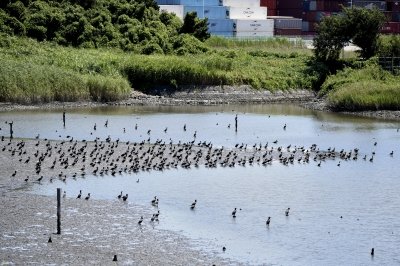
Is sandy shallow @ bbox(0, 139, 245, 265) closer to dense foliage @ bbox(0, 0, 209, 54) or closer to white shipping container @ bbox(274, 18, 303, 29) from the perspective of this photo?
dense foliage @ bbox(0, 0, 209, 54)

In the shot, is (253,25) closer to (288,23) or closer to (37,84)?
(288,23)

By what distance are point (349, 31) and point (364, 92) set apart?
651 inches

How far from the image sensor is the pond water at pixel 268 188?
3556 centimetres

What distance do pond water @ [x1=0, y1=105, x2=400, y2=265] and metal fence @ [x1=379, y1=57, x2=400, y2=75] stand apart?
19.3m

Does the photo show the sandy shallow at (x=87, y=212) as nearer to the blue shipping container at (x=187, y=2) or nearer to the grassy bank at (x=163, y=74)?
the grassy bank at (x=163, y=74)

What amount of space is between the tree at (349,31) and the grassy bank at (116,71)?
9.35ft

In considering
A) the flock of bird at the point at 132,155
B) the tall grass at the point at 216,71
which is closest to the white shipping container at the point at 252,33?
the tall grass at the point at 216,71

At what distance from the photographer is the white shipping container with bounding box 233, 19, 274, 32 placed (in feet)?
408

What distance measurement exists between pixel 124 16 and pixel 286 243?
63.3 m

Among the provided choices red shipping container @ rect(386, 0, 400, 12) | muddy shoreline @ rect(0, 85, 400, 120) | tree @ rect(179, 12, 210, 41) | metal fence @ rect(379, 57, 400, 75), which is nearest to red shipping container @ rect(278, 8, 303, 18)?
red shipping container @ rect(386, 0, 400, 12)

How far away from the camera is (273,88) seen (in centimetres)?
8912

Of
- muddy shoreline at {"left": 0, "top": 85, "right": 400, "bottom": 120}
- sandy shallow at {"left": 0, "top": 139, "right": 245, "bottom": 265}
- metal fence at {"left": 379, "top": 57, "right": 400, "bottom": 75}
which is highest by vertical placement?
metal fence at {"left": 379, "top": 57, "right": 400, "bottom": 75}

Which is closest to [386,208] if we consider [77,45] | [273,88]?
[273,88]

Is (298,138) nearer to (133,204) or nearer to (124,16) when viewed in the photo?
(133,204)
